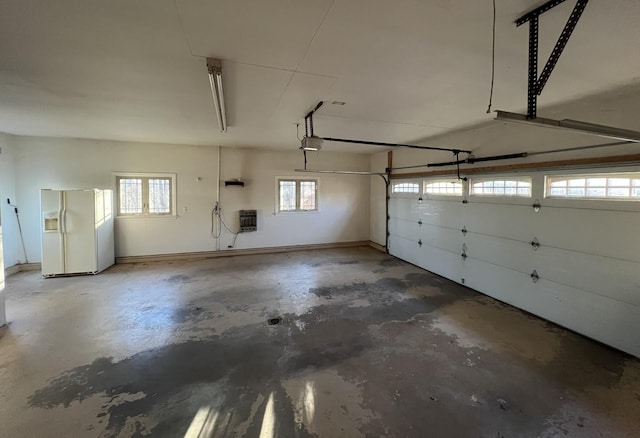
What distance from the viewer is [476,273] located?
15.0 ft

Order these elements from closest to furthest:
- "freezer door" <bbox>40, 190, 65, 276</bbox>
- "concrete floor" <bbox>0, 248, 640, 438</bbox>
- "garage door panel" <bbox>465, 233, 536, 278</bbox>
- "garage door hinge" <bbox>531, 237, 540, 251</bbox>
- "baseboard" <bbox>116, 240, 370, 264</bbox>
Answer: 1. "concrete floor" <bbox>0, 248, 640, 438</bbox>
2. "garage door hinge" <bbox>531, 237, 540, 251</bbox>
3. "garage door panel" <bbox>465, 233, 536, 278</bbox>
4. "freezer door" <bbox>40, 190, 65, 276</bbox>
5. "baseboard" <bbox>116, 240, 370, 264</bbox>

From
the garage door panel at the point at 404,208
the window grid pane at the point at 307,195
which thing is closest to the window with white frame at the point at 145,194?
the window grid pane at the point at 307,195

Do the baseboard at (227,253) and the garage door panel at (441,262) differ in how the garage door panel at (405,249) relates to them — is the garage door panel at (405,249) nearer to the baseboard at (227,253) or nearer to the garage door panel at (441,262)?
the garage door panel at (441,262)

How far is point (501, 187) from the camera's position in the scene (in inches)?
165

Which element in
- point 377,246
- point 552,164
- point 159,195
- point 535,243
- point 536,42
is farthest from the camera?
point 377,246

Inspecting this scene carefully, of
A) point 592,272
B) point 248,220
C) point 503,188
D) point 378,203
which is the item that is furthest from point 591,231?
point 248,220

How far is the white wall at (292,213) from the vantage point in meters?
6.91

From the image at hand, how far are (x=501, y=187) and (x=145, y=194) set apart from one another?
7.07 metres

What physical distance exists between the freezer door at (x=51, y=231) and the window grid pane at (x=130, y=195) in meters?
1.20

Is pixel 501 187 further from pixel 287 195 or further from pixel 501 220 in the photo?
pixel 287 195

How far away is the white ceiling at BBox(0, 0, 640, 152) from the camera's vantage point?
163cm

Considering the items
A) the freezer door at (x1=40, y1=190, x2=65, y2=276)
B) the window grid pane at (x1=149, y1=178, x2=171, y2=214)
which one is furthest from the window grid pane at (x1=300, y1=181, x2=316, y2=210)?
the freezer door at (x1=40, y1=190, x2=65, y2=276)

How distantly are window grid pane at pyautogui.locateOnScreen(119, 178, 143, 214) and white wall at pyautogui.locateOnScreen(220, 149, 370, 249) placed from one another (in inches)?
70.0

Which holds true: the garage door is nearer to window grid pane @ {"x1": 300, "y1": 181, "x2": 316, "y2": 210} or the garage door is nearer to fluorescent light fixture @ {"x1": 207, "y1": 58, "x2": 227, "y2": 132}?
window grid pane @ {"x1": 300, "y1": 181, "x2": 316, "y2": 210}
